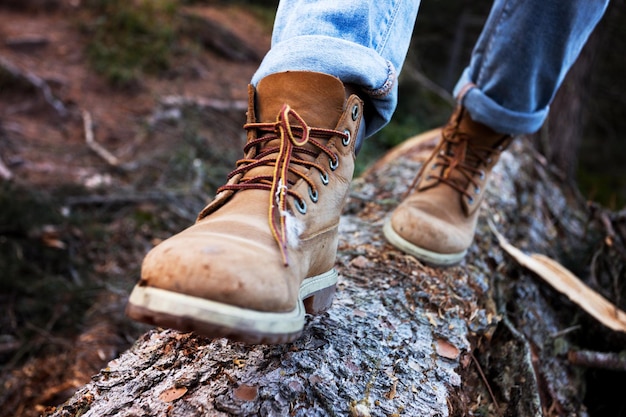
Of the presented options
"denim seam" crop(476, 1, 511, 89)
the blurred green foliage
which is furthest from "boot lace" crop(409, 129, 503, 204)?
the blurred green foliage

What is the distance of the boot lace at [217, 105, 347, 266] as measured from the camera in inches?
41.8

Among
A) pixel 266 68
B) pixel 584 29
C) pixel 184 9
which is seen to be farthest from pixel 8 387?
pixel 184 9

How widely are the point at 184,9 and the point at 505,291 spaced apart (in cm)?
602

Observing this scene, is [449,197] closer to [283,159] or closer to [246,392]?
[283,159]

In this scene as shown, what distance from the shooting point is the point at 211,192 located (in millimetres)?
3195

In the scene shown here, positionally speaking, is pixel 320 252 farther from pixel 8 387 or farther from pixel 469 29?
pixel 469 29

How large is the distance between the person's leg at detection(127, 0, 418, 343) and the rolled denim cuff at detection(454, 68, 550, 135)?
0.61 metres

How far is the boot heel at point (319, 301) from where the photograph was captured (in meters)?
1.14

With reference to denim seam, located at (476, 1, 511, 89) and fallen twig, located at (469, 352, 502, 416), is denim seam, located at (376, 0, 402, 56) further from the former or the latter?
fallen twig, located at (469, 352, 502, 416)

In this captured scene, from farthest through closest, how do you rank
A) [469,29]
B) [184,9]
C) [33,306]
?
[469,29] < [184,9] < [33,306]

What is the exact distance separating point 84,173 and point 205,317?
10.0 ft

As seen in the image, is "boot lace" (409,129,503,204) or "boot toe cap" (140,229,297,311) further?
"boot lace" (409,129,503,204)

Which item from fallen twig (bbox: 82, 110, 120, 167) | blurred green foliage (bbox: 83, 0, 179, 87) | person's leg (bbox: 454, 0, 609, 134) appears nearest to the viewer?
person's leg (bbox: 454, 0, 609, 134)

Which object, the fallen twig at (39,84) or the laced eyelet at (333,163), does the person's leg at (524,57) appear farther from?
the fallen twig at (39,84)
